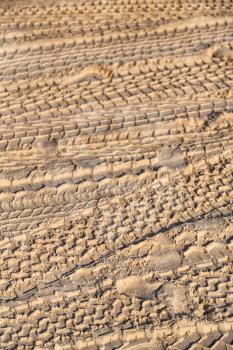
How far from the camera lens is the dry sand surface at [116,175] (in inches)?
92.8

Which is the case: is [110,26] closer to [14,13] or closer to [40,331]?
[14,13]

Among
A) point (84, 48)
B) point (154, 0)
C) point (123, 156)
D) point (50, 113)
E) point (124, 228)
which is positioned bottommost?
point (124, 228)

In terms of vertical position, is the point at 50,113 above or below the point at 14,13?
below

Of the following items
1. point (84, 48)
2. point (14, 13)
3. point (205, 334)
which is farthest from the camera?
point (14, 13)

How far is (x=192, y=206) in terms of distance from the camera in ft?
9.01

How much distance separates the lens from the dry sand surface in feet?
7.73

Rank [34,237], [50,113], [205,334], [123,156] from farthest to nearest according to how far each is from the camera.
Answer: [50,113], [123,156], [34,237], [205,334]

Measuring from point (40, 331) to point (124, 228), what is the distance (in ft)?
1.95

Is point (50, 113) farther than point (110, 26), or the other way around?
point (110, 26)

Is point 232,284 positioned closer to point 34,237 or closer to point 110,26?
point 34,237

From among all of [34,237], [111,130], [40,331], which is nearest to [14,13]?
[111,130]

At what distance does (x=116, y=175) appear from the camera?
289 centimetres

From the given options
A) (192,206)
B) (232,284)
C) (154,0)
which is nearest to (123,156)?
(192,206)

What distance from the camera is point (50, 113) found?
3.23 m
